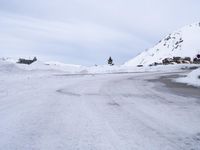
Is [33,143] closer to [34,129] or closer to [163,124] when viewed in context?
[34,129]

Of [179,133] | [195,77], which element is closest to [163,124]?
[179,133]

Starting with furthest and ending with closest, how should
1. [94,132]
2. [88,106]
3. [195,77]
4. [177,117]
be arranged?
[195,77] → [88,106] → [177,117] → [94,132]

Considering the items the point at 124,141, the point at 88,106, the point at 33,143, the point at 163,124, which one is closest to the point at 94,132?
the point at 124,141

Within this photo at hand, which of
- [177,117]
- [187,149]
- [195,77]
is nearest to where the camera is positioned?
[187,149]

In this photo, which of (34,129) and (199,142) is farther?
(34,129)

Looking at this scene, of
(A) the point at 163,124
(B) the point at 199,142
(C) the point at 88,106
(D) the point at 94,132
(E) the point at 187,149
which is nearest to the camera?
(E) the point at 187,149

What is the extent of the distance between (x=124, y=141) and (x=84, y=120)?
1.92 metres

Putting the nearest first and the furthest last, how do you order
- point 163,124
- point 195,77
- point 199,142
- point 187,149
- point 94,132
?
point 187,149, point 199,142, point 94,132, point 163,124, point 195,77

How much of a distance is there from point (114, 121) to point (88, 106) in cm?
221

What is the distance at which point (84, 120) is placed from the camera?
793 centimetres

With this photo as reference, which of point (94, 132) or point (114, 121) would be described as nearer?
point (94, 132)

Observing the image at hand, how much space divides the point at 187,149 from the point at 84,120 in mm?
2716

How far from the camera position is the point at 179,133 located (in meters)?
6.99

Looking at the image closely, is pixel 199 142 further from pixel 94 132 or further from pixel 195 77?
pixel 195 77
